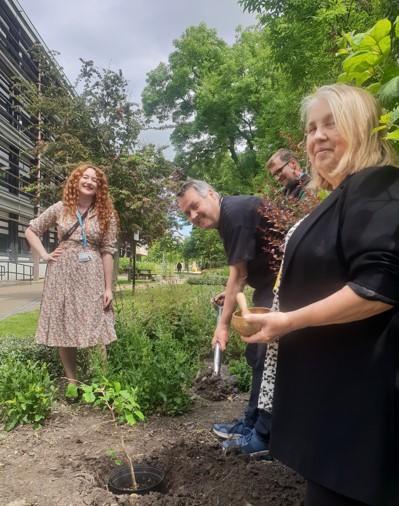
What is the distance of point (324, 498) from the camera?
4.15 ft

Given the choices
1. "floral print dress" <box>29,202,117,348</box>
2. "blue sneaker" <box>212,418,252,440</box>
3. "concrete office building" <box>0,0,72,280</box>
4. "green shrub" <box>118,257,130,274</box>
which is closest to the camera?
"blue sneaker" <box>212,418,252,440</box>

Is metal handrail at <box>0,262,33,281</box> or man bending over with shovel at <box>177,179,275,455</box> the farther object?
metal handrail at <box>0,262,33,281</box>

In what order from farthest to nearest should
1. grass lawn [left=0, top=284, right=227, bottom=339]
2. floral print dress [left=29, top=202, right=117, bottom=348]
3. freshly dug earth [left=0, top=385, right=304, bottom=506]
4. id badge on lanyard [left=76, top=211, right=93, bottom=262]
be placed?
grass lawn [left=0, top=284, right=227, bottom=339]
id badge on lanyard [left=76, top=211, right=93, bottom=262]
floral print dress [left=29, top=202, right=117, bottom=348]
freshly dug earth [left=0, top=385, right=304, bottom=506]

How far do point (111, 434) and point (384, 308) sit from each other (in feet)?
9.11

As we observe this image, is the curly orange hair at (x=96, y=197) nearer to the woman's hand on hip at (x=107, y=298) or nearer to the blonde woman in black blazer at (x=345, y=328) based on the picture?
the woman's hand on hip at (x=107, y=298)

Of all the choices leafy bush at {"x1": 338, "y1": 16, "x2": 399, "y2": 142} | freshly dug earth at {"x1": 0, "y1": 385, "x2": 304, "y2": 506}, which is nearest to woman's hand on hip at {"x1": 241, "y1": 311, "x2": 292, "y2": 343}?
leafy bush at {"x1": 338, "y1": 16, "x2": 399, "y2": 142}

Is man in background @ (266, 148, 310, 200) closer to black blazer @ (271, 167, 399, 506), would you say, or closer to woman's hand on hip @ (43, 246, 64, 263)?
woman's hand on hip @ (43, 246, 64, 263)

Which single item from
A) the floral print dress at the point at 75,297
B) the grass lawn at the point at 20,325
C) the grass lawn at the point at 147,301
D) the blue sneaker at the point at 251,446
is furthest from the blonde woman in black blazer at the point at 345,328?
the grass lawn at the point at 20,325

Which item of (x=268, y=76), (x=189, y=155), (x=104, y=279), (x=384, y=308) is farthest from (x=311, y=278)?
(x=189, y=155)

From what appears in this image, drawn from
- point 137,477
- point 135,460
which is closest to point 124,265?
point 135,460

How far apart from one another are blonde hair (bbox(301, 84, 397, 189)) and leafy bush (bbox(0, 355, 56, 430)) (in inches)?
121

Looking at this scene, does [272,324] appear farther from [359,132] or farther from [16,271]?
[16,271]

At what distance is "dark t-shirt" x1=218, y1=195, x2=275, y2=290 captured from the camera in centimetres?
277

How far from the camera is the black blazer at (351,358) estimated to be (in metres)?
1.17
